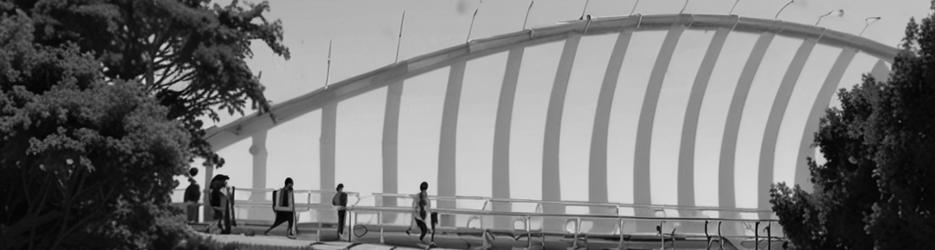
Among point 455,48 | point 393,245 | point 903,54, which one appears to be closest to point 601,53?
point 455,48

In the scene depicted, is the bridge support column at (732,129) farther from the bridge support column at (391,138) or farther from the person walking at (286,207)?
the person walking at (286,207)

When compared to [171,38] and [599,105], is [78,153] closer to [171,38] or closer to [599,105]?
[171,38]

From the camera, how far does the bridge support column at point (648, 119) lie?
3030 centimetres

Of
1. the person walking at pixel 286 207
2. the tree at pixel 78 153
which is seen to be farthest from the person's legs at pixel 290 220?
the tree at pixel 78 153

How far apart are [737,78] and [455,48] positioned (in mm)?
9514

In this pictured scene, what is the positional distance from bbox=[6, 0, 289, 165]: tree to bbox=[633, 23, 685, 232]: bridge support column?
1659 cm

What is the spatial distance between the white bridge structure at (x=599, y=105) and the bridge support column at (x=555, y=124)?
0.03 metres

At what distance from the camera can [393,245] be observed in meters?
18.1

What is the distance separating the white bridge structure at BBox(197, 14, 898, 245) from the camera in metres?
26.7

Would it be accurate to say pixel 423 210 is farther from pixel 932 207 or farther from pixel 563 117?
pixel 563 117

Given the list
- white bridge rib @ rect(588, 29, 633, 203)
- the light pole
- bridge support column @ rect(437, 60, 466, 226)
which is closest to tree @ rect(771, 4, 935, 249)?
bridge support column @ rect(437, 60, 466, 226)

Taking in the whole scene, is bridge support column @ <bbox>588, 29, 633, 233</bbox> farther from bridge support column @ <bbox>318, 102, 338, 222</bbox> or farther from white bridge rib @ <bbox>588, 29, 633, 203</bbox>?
bridge support column @ <bbox>318, 102, 338, 222</bbox>

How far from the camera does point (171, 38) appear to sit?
15.1 m

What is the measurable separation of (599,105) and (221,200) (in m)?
14.3
